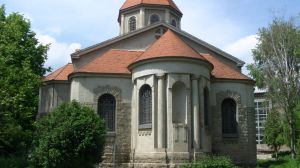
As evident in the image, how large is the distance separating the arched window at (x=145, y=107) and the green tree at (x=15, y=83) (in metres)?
6.23

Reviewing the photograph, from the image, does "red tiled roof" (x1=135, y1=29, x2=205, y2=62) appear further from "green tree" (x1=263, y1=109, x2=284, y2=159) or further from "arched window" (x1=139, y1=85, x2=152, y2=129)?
"green tree" (x1=263, y1=109, x2=284, y2=159)

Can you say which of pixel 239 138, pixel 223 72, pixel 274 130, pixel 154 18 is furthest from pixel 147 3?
pixel 274 130

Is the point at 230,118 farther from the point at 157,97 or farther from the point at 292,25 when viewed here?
the point at 292,25

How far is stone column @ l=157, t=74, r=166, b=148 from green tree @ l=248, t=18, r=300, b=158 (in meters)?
11.2

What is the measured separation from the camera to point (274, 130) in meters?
39.7

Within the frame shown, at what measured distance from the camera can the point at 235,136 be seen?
80.8ft

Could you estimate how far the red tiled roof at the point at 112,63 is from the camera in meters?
23.8

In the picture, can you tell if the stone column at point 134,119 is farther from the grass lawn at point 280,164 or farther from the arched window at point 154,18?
the arched window at point 154,18

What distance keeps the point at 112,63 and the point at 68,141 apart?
8995 mm

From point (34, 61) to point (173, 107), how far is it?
11268mm

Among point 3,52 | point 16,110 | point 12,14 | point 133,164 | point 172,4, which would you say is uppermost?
point 172,4

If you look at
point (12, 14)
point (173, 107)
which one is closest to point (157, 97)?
point (173, 107)

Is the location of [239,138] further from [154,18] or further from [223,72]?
[154,18]

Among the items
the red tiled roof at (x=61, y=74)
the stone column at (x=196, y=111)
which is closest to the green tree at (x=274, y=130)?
the stone column at (x=196, y=111)
